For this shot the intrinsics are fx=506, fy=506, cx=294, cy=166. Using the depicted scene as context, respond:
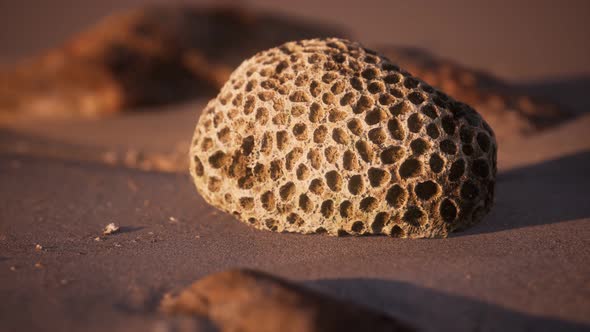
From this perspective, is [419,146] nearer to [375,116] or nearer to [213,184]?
[375,116]

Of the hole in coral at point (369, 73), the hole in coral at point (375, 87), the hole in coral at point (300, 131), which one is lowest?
the hole in coral at point (300, 131)

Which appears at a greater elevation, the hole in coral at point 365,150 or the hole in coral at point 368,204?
the hole in coral at point 365,150

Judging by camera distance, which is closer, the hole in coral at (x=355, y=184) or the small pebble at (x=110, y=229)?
the hole in coral at (x=355, y=184)

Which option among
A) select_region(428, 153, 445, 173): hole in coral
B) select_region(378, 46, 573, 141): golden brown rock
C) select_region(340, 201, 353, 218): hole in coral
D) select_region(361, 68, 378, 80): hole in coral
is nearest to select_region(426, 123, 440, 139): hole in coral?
select_region(428, 153, 445, 173): hole in coral

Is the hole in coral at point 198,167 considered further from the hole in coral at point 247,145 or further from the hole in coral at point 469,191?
the hole in coral at point 469,191

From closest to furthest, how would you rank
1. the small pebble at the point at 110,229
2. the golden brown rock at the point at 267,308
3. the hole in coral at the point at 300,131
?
the golden brown rock at the point at 267,308 → the hole in coral at the point at 300,131 → the small pebble at the point at 110,229

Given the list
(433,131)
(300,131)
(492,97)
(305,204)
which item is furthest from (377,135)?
(492,97)

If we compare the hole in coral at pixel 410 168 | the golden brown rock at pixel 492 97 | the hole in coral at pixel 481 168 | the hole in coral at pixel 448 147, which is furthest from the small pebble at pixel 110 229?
the golden brown rock at pixel 492 97
